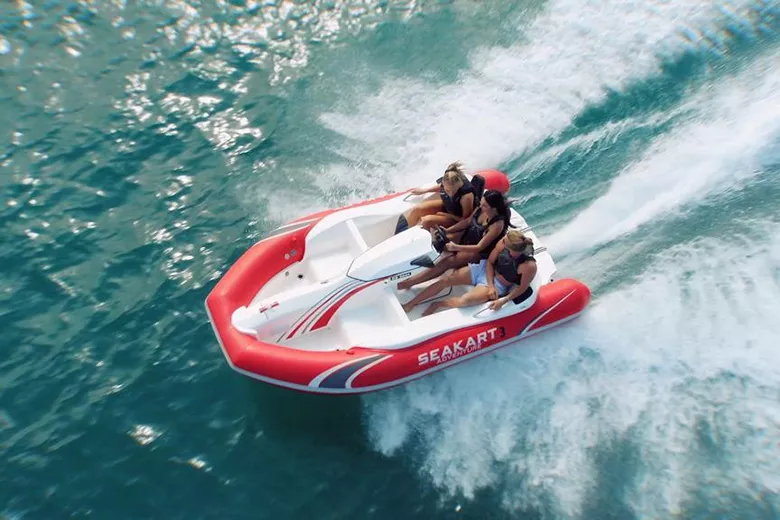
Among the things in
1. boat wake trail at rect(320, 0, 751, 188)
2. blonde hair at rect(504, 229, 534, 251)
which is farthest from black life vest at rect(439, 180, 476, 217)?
boat wake trail at rect(320, 0, 751, 188)

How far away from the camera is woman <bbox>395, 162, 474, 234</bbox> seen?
7.79 m

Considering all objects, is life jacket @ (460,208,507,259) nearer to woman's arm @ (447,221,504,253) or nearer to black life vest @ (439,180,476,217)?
woman's arm @ (447,221,504,253)

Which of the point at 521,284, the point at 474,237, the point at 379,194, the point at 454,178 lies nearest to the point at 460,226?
the point at 474,237

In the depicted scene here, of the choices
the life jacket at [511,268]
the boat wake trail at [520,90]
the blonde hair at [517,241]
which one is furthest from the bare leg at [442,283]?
the boat wake trail at [520,90]

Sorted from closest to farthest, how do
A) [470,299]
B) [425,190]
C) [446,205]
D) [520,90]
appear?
[470,299], [446,205], [425,190], [520,90]

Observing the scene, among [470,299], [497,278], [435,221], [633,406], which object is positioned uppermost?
[435,221]

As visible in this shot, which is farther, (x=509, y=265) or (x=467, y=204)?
(x=467, y=204)

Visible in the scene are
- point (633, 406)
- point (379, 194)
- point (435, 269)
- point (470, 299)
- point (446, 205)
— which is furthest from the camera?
point (379, 194)

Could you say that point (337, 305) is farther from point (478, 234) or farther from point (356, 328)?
point (478, 234)

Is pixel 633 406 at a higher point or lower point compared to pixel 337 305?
lower

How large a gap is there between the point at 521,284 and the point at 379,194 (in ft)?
9.71

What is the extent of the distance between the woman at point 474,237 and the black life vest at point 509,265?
0.31 metres

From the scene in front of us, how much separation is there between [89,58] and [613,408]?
31.3 ft

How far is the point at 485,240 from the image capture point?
25.0 feet
